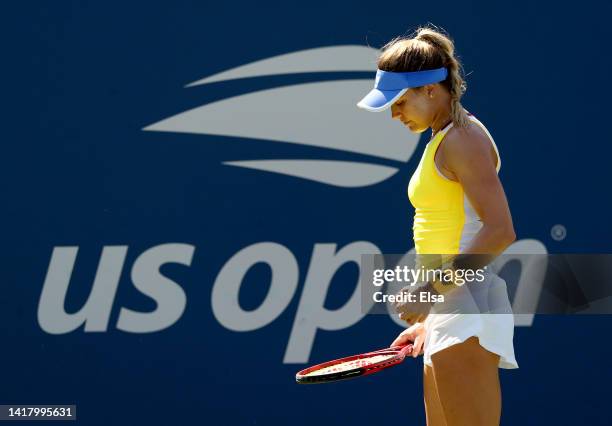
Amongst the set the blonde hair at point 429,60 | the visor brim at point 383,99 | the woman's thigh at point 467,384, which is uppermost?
the blonde hair at point 429,60

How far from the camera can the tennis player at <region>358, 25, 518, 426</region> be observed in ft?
8.48

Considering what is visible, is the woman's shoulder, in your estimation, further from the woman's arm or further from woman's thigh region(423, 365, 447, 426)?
woman's thigh region(423, 365, 447, 426)

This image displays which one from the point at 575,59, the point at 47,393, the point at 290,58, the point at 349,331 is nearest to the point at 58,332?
the point at 47,393

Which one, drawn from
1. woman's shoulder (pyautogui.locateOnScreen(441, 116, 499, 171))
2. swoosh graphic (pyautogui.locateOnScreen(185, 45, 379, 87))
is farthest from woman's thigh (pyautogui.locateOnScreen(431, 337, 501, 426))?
swoosh graphic (pyautogui.locateOnScreen(185, 45, 379, 87))

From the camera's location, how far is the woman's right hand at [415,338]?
2891mm

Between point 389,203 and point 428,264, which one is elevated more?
point 389,203

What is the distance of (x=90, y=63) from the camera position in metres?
4.21

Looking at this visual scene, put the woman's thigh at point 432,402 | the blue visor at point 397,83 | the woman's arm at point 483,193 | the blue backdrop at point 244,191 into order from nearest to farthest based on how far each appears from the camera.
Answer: the woman's arm at point 483,193, the blue visor at point 397,83, the woman's thigh at point 432,402, the blue backdrop at point 244,191

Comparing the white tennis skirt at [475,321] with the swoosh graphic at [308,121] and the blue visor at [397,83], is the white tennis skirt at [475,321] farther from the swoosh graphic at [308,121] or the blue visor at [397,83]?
the swoosh graphic at [308,121]

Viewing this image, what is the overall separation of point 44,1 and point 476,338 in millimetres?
2439

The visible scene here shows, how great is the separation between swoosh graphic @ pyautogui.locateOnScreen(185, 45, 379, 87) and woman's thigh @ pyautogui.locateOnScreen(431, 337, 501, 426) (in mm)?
1797

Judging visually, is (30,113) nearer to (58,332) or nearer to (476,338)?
(58,332)

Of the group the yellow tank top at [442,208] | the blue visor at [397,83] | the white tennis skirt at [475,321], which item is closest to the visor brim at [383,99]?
the blue visor at [397,83]

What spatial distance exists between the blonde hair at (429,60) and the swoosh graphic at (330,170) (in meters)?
1.42
